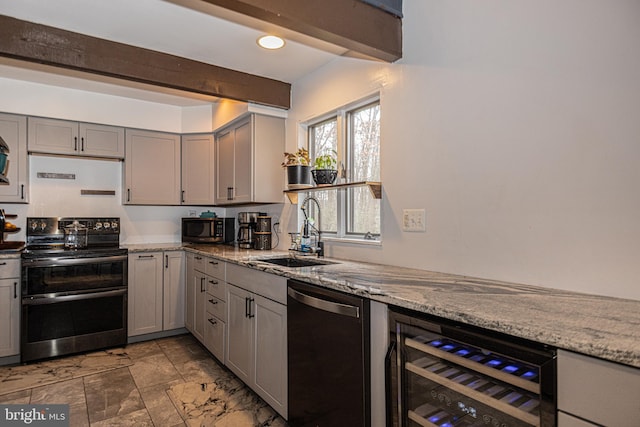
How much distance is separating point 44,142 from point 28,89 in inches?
18.6

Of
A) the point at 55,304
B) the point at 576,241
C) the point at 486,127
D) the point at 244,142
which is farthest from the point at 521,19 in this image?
the point at 55,304

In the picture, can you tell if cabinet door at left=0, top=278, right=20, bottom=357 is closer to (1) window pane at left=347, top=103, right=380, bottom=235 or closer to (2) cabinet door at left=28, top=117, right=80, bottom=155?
(2) cabinet door at left=28, top=117, right=80, bottom=155

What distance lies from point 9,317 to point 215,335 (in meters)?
1.67

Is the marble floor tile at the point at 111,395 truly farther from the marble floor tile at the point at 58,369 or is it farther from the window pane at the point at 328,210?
the window pane at the point at 328,210

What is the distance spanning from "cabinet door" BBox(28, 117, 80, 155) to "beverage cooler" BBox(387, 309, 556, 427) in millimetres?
3532

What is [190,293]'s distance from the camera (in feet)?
11.5

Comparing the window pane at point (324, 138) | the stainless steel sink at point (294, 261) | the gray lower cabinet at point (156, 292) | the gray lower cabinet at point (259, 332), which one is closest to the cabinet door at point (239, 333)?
the gray lower cabinet at point (259, 332)

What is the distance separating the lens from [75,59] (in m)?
2.34

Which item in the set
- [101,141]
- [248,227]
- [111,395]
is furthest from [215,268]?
[101,141]

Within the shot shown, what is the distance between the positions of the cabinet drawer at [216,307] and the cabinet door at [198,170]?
132cm

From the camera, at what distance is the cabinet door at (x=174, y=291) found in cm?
360

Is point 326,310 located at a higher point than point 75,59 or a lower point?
lower

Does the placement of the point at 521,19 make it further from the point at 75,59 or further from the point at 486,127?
the point at 75,59

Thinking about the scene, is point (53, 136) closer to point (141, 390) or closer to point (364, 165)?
point (141, 390)
